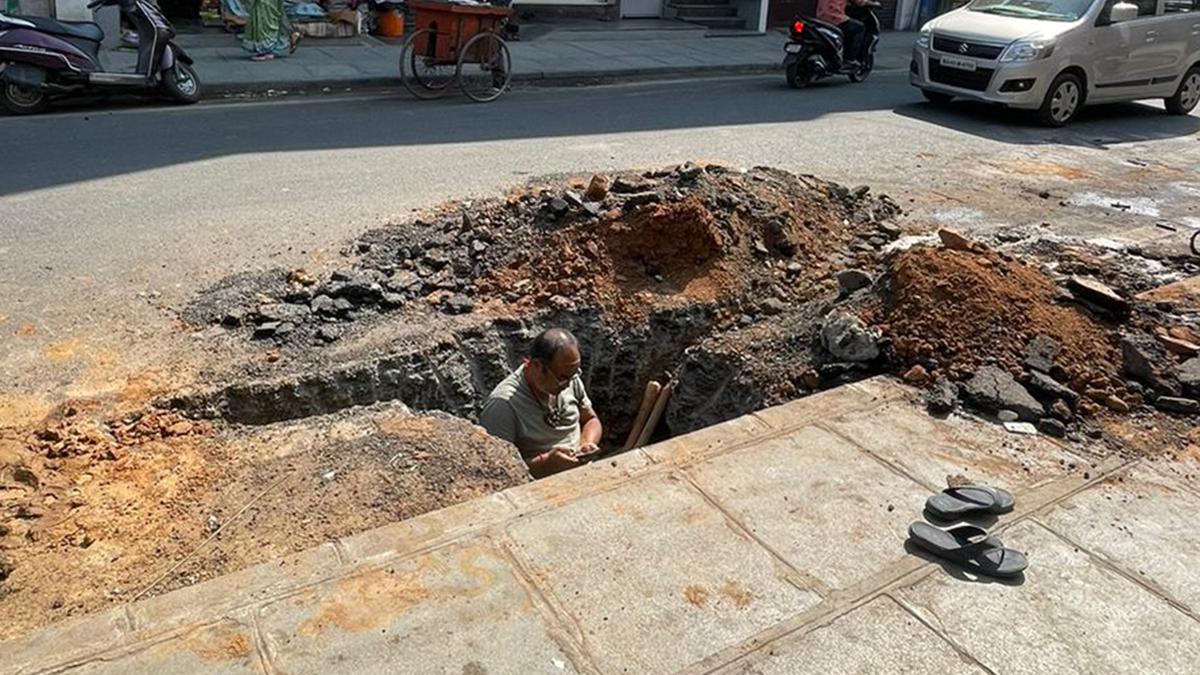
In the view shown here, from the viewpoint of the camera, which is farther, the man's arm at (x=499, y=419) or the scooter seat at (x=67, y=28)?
the scooter seat at (x=67, y=28)

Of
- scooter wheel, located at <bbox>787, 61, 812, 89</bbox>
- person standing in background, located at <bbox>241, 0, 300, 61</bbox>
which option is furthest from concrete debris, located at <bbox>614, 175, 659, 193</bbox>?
person standing in background, located at <bbox>241, 0, 300, 61</bbox>

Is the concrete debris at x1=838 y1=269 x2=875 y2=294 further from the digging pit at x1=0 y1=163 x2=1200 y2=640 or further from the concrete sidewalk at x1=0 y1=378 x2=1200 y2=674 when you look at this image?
the concrete sidewalk at x1=0 y1=378 x2=1200 y2=674

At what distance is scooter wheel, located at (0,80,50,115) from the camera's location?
9.79 metres

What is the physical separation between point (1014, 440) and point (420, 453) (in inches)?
110

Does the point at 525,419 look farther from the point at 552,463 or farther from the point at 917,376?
the point at 917,376

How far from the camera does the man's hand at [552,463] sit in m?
4.80

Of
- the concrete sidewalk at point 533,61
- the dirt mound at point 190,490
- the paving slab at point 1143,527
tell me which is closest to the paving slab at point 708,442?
the dirt mound at point 190,490

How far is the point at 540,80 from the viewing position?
45.9 feet

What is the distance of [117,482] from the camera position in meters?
3.87

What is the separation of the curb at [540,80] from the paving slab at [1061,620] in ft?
36.4

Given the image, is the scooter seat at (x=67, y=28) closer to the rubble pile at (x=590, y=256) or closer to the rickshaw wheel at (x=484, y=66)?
the rickshaw wheel at (x=484, y=66)

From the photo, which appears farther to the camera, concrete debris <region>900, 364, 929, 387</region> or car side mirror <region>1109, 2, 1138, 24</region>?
car side mirror <region>1109, 2, 1138, 24</region>

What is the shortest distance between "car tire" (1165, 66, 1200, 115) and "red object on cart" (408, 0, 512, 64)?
396 inches

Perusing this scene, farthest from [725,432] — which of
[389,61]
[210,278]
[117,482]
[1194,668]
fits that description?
[389,61]
